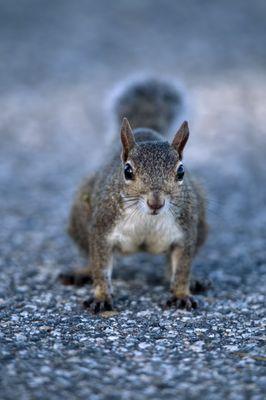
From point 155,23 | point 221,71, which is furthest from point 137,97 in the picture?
point 155,23

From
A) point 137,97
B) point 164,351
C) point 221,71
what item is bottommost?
point 164,351

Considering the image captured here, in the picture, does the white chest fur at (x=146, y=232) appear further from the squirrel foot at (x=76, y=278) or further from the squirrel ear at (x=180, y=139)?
the squirrel foot at (x=76, y=278)

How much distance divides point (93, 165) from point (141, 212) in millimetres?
3899

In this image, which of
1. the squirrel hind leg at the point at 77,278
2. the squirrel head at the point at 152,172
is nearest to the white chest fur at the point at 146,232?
the squirrel head at the point at 152,172

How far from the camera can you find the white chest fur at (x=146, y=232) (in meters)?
3.97

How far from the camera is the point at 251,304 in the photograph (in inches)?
168

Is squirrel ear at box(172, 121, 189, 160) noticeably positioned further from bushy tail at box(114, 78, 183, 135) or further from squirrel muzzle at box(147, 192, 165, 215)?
bushy tail at box(114, 78, 183, 135)

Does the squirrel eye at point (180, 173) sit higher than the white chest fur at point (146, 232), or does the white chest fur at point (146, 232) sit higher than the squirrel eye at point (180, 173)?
the squirrel eye at point (180, 173)

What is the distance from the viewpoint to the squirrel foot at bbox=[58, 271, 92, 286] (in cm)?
463

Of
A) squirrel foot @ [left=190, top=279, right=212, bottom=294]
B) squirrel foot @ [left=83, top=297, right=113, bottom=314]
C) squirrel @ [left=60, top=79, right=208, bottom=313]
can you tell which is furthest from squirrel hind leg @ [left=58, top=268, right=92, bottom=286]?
squirrel foot @ [left=190, top=279, right=212, bottom=294]

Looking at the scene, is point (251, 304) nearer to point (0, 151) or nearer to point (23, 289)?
point (23, 289)

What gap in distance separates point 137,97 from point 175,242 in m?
1.71

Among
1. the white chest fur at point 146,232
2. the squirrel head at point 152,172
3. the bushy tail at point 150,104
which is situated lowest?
the white chest fur at point 146,232

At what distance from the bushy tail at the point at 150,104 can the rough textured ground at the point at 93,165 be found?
19 cm
